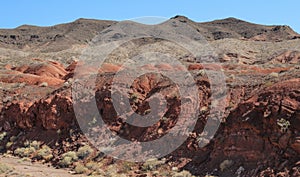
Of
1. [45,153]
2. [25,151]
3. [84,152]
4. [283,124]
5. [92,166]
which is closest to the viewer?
[283,124]

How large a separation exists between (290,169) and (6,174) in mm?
9310

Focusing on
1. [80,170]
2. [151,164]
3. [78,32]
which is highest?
[78,32]

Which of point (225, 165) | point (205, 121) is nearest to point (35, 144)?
point (205, 121)

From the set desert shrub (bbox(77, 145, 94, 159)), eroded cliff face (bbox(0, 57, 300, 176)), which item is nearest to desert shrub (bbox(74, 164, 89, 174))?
desert shrub (bbox(77, 145, 94, 159))

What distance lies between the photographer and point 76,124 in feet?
57.9

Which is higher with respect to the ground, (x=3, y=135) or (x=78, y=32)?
(x=78, y=32)

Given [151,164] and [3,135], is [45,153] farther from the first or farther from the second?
[151,164]

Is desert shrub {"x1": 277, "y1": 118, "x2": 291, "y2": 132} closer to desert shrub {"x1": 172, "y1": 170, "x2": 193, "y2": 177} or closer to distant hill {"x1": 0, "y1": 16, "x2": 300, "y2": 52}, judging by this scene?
desert shrub {"x1": 172, "y1": 170, "x2": 193, "y2": 177}

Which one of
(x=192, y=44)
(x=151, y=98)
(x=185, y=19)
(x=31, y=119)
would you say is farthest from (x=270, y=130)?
(x=185, y=19)

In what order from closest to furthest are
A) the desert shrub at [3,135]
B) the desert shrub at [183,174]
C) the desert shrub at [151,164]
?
the desert shrub at [183,174] < the desert shrub at [151,164] < the desert shrub at [3,135]

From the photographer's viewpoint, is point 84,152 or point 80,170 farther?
point 84,152

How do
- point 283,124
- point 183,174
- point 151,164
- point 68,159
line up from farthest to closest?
1. point 68,159
2. point 151,164
3. point 183,174
4. point 283,124

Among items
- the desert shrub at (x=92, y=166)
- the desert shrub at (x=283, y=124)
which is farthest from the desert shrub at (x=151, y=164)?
the desert shrub at (x=283, y=124)

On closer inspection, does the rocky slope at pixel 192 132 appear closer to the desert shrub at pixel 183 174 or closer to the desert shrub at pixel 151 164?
the desert shrub at pixel 151 164
